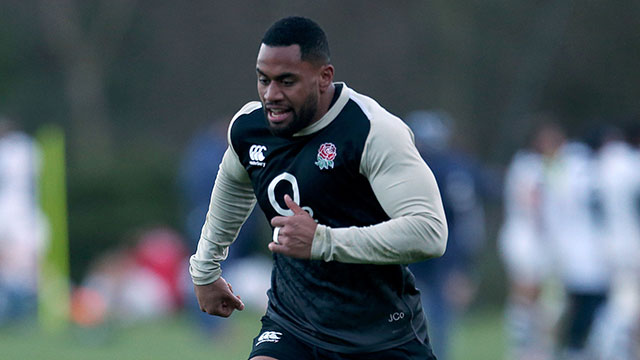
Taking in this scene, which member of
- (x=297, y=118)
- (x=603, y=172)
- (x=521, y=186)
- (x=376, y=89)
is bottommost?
(x=376, y=89)

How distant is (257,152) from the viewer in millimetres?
5418

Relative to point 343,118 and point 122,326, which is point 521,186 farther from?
point 343,118

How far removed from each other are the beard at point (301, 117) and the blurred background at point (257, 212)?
5.20 m

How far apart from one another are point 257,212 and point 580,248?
601 centimetres

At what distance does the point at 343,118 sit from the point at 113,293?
35.1 ft

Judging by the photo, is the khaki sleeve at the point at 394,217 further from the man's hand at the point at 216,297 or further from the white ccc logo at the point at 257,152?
the man's hand at the point at 216,297

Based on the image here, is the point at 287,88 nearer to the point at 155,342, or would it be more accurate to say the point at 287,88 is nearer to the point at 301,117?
the point at 301,117

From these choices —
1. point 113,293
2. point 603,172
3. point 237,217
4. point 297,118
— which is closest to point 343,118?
point 297,118

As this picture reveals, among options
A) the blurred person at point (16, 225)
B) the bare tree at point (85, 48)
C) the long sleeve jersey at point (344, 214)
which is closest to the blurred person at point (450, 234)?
the long sleeve jersey at point (344, 214)

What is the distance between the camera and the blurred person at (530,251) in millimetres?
11752

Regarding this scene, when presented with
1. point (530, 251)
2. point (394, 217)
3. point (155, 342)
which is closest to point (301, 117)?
point (394, 217)

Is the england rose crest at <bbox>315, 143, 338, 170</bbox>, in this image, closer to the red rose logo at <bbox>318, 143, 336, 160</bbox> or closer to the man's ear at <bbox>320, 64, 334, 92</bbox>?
the red rose logo at <bbox>318, 143, 336, 160</bbox>

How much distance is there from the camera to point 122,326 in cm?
1573

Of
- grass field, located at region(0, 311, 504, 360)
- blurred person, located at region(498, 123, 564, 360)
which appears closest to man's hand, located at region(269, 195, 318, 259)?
blurred person, located at region(498, 123, 564, 360)
